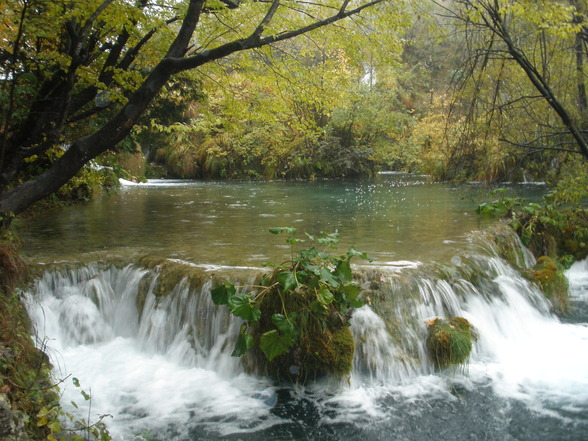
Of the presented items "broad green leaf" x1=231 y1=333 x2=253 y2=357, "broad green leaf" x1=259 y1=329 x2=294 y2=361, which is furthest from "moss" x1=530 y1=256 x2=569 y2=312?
"broad green leaf" x1=231 y1=333 x2=253 y2=357

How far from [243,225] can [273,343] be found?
5793 mm

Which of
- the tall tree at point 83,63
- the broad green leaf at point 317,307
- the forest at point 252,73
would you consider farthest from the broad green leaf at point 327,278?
the tall tree at point 83,63

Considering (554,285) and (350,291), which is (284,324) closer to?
(350,291)

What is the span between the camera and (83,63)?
7.38 metres

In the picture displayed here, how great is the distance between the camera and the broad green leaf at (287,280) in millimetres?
4578

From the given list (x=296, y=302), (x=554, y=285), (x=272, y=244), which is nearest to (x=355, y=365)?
(x=296, y=302)

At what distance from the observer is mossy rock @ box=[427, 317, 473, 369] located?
5.25 metres

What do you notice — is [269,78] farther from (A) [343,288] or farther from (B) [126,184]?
(B) [126,184]

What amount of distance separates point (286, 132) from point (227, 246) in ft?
58.1

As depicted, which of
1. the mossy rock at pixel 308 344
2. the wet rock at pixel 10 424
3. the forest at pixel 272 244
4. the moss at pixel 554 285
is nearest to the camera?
the wet rock at pixel 10 424

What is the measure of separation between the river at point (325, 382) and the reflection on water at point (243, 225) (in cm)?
8

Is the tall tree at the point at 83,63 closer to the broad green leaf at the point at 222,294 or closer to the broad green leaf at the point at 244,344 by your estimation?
the broad green leaf at the point at 222,294

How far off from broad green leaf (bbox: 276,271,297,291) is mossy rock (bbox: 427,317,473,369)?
1.93 metres

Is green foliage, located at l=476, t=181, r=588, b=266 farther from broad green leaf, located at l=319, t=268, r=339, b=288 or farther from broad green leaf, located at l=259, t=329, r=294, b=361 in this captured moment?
broad green leaf, located at l=259, t=329, r=294, b=361
